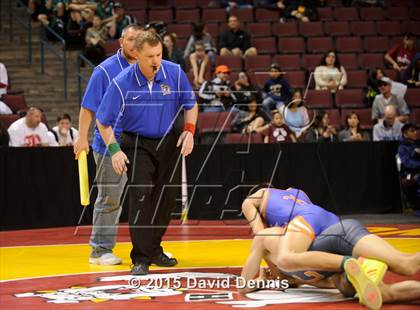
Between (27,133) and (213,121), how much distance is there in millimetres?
2797

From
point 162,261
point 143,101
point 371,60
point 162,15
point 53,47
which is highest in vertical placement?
point 162,15

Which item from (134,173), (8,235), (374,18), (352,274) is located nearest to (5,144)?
(8,235)

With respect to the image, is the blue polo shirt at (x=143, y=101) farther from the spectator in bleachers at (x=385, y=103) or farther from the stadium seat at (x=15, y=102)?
the spectator in bleachers at (x=385, y=103)

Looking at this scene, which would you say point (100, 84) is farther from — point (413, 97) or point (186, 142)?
point (413, 97)

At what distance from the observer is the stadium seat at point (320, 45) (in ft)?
53.8

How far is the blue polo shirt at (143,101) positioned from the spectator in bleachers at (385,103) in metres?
7.31

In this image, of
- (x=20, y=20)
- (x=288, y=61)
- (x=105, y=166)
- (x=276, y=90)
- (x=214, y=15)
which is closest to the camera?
(x=105, y=166)

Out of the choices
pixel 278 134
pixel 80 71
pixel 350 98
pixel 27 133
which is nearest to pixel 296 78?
pixel 350 98

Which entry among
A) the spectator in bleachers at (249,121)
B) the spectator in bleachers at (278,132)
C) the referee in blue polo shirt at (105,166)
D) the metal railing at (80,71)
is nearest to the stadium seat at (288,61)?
the spectator in bleachers at (249,121)

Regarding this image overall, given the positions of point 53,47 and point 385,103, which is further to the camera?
point 53,47

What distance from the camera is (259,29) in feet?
55.0

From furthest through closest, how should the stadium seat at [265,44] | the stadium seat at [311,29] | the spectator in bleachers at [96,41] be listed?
the stadium seat at [311,29] < the stadium seat at [265,44] < the spectator in bleachers at [96,41]

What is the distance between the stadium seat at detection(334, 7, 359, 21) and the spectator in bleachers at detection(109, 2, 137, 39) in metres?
4.11

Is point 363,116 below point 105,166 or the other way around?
the other way around
